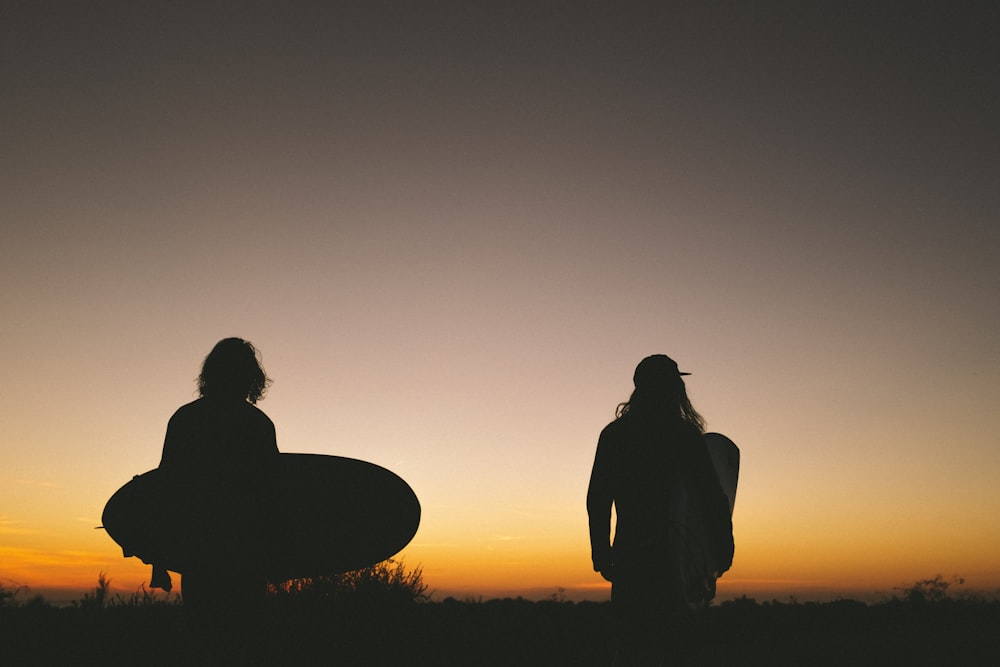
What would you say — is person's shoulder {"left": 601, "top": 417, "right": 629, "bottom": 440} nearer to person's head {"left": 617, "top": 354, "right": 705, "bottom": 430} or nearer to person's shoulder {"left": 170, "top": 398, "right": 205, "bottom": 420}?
person's head {"left": 617, "top": 354, "right": 705, "bottom": 430}

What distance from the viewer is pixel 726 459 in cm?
520

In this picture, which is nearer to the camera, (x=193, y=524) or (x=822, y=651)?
(x=193, y=524)

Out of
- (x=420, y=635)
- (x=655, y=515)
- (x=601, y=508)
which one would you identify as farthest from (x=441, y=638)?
(x=655, y=515)

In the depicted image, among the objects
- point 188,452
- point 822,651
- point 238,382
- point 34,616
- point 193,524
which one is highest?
point 238,382

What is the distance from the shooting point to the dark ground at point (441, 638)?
256 inches

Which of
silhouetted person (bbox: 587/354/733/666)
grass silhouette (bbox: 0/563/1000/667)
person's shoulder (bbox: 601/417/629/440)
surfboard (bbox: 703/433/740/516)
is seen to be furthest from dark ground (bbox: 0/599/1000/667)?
person's shoulder (bbox: 601/417/629/440)

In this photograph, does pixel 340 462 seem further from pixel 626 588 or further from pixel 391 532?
pixel 626 588

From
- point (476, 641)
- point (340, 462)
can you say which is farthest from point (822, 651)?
point (340, 462)

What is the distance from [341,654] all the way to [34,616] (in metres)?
3.44

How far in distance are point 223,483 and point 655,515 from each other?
8.03 feet

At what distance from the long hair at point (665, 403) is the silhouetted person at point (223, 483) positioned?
7.11ft

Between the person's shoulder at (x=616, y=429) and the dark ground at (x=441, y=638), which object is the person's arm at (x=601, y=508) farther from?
the dark ground at (x=441, y=638)

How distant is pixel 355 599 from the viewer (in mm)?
8719

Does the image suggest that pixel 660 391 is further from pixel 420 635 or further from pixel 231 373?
pixel 420 635
